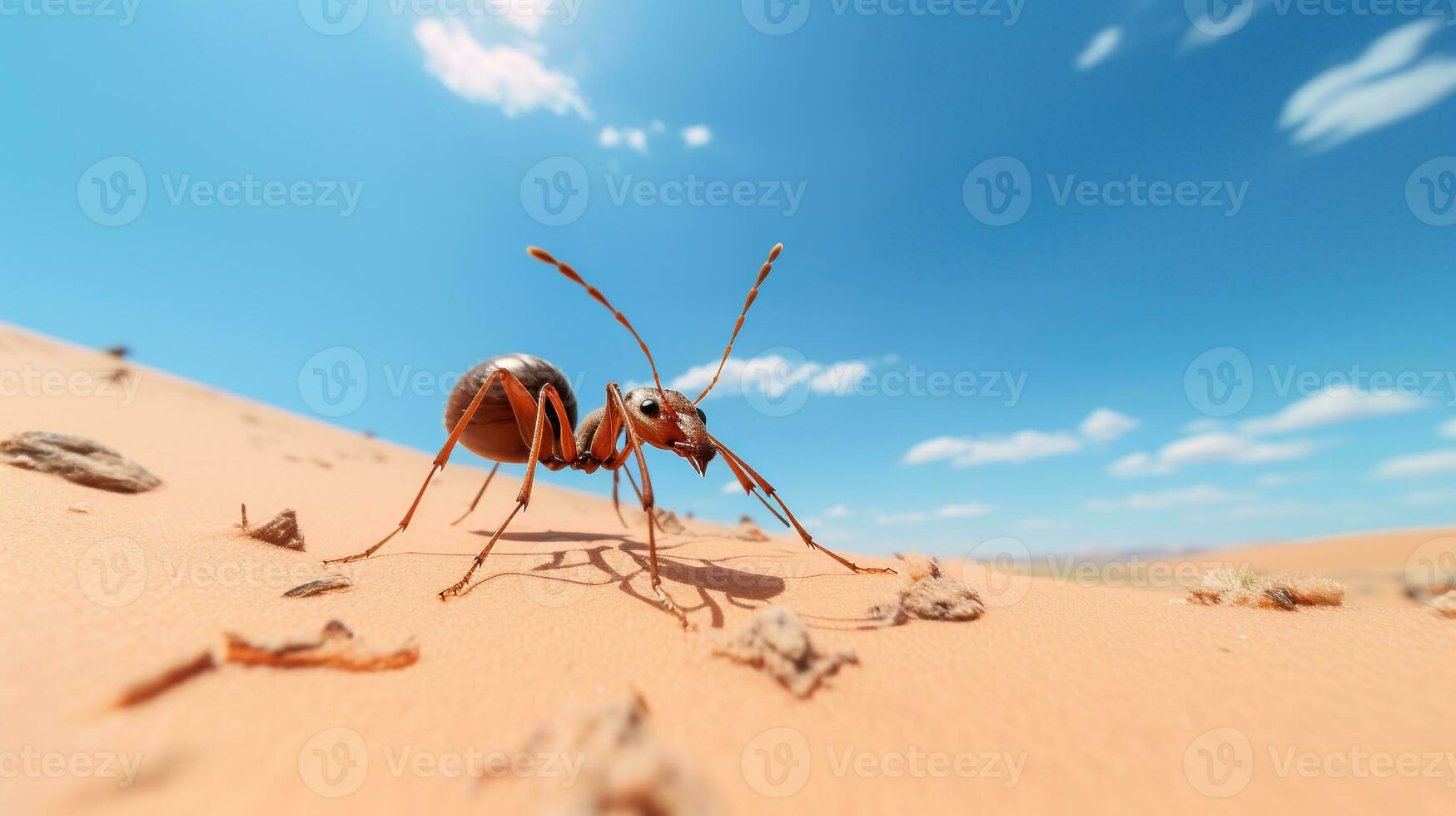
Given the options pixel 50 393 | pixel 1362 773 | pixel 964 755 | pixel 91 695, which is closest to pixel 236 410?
pixel 50 393

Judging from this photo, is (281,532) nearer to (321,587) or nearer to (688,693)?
(321,587)

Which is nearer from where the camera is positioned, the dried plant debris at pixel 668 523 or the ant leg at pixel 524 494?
the ant leg at pixel 524 494

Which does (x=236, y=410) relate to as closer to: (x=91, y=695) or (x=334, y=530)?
(x=334, y=530)

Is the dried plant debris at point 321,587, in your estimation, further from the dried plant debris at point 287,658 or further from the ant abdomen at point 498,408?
the ant abdomen at point 498,408

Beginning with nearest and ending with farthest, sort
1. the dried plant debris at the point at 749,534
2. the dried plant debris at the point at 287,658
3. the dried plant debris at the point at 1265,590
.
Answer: the dried plant debris at the point at 287,658, the dried plant debris at the point at 1265,590, the dried plant debris at the point at 749,534

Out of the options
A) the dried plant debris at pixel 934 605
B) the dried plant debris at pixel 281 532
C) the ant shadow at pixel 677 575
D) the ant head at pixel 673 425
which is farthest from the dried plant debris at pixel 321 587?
the dried plant debris at pixel 934 605

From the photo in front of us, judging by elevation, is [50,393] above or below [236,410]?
below
